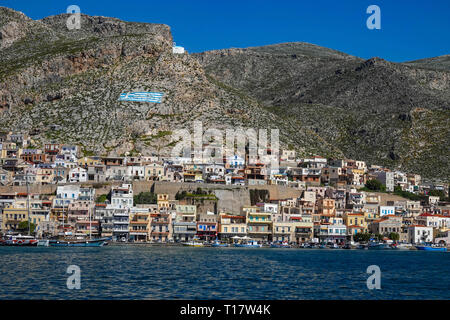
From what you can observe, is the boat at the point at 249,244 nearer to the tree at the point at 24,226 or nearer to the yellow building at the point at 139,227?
the yellow building at the point at 139,227

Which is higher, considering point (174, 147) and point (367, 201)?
point (174, 147)

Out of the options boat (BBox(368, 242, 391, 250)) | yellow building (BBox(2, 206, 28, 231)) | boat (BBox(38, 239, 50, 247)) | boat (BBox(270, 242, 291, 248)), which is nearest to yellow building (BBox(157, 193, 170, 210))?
boat (BBox(270, 242, 291, 248))

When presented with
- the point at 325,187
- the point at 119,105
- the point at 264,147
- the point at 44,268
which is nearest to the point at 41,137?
the point at 119,105

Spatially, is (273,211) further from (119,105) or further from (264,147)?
(119,105)

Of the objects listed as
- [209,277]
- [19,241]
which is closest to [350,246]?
[19,241]

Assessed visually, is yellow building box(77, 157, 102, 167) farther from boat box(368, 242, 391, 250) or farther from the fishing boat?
boat box(368, 242, 391, 250)
